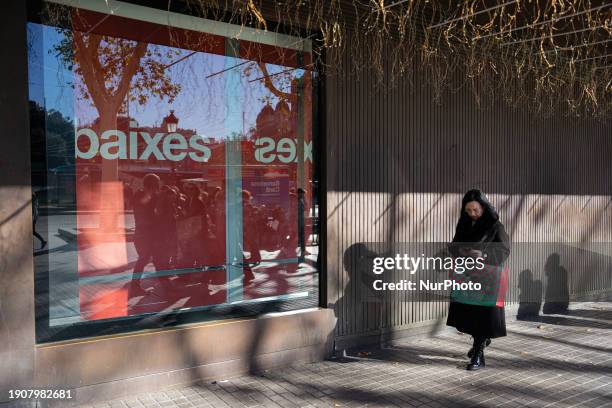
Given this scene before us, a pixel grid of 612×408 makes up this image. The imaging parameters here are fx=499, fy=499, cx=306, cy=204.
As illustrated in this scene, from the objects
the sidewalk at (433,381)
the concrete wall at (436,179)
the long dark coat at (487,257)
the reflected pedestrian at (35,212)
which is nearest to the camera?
the reflected pedestrian at (35,212)

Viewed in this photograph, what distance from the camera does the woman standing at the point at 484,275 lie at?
16.8 feet

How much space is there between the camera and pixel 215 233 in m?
5.05

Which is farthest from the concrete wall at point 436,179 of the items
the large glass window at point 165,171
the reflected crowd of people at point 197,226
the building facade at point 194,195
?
the reflected crowd of people at point 197,226

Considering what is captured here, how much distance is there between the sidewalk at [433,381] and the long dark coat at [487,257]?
0.42 meters

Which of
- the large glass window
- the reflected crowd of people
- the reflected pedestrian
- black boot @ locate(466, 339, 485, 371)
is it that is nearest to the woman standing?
black boot @ locate(466, 339, 485, 371)

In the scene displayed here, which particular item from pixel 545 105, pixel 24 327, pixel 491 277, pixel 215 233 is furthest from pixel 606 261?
pixel 24 327

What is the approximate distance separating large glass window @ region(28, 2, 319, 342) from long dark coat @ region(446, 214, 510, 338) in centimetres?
164

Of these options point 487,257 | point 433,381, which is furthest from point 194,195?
point 487,257

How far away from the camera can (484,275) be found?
519 cm

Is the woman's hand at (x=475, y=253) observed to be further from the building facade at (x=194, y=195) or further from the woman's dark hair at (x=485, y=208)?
the building facade at (x=194, y=195)

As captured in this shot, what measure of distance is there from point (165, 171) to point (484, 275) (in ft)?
11.1

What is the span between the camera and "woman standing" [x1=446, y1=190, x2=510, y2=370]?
5.12 meters

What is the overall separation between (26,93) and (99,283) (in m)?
1.70

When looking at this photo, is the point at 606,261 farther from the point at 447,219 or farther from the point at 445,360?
the point at 445,360
